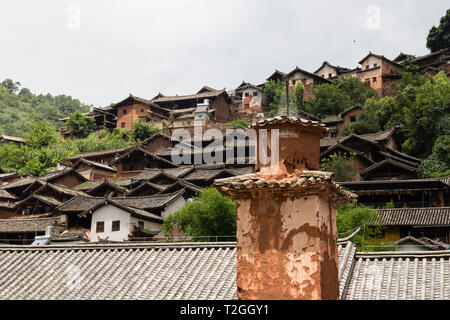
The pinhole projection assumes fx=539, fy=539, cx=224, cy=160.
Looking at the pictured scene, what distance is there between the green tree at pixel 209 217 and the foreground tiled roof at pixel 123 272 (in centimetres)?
1306

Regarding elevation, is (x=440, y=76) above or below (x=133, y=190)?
above

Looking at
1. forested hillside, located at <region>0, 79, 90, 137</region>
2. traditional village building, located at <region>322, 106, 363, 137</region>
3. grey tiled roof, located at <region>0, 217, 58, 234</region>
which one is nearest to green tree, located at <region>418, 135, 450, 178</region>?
traditional village building, located at <region>322, 106, 363, 137</region>

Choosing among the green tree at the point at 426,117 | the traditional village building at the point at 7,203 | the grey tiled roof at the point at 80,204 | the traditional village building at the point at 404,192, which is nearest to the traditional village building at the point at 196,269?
the grey tiled roof at the point at 80,204

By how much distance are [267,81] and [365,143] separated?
29.2 m

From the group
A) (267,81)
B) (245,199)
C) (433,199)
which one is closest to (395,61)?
(267,81)

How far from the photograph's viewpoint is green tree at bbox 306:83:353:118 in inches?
2416

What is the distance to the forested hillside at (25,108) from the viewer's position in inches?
4115

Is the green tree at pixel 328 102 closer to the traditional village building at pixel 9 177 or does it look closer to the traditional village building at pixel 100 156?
the traditional village building at pixel 100 156

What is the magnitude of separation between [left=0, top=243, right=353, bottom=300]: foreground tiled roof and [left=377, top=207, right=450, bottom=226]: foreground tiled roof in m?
19.8

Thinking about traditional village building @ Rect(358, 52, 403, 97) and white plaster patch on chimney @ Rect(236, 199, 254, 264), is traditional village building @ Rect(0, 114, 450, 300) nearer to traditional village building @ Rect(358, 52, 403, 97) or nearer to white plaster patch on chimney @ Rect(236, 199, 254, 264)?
white plaster patch on chimney @ Rect(236, 199, 254, 264)

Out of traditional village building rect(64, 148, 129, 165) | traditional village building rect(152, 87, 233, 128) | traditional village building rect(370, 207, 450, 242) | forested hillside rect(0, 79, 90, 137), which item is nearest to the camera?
traditional village building rect(370, 207, 450, 242)

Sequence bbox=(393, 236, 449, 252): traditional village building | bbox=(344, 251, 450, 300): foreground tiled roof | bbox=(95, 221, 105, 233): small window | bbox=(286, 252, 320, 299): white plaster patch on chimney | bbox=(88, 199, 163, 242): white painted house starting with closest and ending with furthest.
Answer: bbox=(286, 252, 320, 299): white plaster patch on chimney, bbox=(344, 251, 450, 300): foreground tiled roof, bbox=(393, 236, 449, 252): traditional village building, bbox=(88, 199, 163, 242): white painted house, bbox=(95, 221, 105, 233): small window
